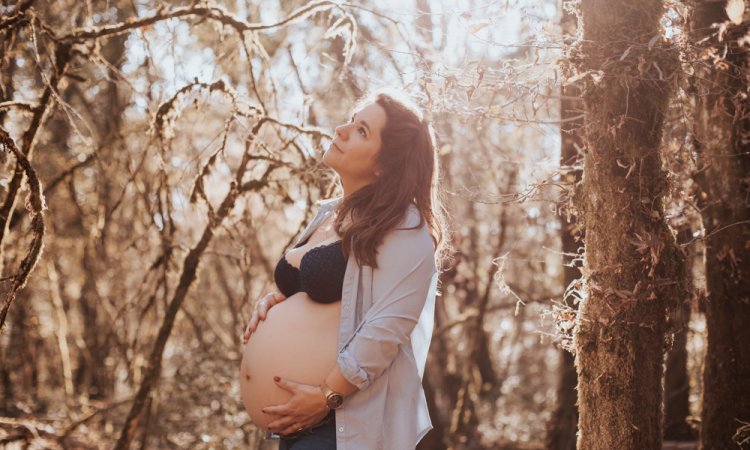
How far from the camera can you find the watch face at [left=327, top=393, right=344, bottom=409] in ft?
7.80

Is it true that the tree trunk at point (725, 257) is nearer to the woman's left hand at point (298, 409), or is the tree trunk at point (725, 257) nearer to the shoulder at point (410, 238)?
the shoulder at point (410, 238)

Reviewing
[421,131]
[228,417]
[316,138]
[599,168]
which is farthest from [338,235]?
[228,417]

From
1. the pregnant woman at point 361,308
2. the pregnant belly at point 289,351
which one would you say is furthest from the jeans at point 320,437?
the pregnant belly at point 289,351

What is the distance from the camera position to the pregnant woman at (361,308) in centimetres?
239

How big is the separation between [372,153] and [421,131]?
192 millimetres

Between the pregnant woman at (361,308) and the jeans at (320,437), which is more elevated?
the pregnant woman at (361,308)

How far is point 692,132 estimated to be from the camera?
133 inches

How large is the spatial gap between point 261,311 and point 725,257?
2132mm

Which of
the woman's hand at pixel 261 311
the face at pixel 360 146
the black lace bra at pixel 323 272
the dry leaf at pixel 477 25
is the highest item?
the dry leaf at pixel 477 25

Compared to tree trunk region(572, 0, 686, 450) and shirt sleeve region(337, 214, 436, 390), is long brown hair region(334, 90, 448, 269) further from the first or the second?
tree trunk region(572, 0, 686, 450)

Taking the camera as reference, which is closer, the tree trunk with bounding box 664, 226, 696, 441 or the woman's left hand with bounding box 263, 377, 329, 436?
the woman's left hand with bounding box 263, 377, 329, 436

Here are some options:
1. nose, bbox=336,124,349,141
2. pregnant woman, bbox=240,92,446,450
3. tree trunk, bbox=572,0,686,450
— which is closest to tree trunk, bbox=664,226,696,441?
tree trunk, bbox=572,0,686,450

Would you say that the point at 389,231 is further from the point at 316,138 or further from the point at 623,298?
the point at 316,138

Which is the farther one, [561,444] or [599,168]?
[561,444]
